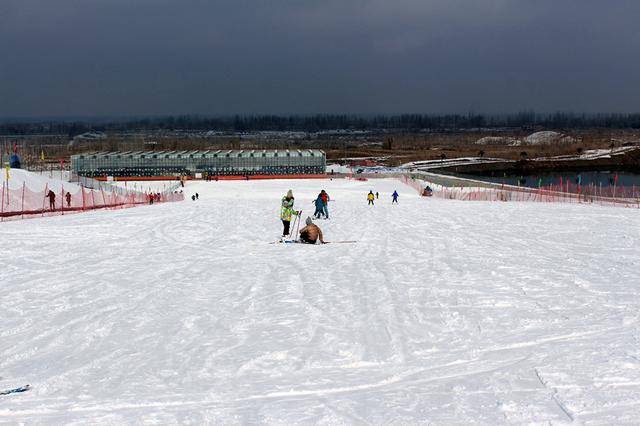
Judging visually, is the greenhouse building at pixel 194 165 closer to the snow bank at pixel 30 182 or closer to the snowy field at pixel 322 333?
the snow bank at pixel 30 182

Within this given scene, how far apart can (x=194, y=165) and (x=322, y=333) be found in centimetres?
8081

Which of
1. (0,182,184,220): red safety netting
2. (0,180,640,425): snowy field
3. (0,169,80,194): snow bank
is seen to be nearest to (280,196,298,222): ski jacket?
(0,180,640,425): snowy field

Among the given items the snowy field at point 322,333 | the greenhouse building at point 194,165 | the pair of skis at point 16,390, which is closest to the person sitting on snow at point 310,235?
the snowy field at point 322,333

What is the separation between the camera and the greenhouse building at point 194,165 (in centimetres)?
8450

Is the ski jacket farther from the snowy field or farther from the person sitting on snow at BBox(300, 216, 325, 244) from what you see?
the snowy field

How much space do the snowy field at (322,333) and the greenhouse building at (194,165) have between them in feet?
229

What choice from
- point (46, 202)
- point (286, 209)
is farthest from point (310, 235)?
point (46, 202)

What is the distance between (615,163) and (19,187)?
120 meters

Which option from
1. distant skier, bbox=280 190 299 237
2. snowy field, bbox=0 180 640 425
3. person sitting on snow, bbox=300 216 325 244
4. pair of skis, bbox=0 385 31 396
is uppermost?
distant skier, bbox=280 190 299 237

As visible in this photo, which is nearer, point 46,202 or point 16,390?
point 16,390

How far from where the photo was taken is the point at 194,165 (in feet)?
284

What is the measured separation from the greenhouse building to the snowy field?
229 ft

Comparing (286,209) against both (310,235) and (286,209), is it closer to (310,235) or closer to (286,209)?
(286,209)

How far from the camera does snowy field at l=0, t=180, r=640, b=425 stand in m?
5.67
